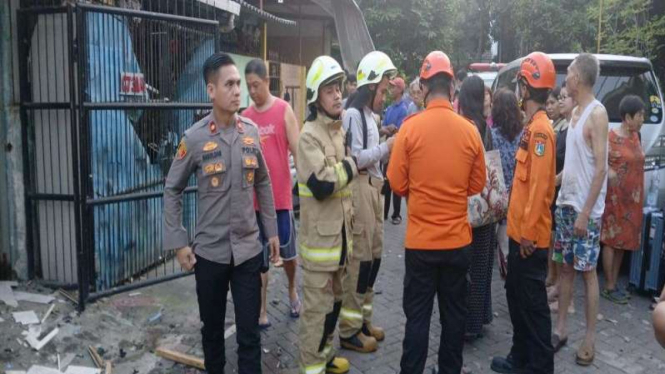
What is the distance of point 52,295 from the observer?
485 centimetres

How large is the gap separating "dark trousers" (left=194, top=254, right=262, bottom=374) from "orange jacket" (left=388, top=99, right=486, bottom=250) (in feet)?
3.34

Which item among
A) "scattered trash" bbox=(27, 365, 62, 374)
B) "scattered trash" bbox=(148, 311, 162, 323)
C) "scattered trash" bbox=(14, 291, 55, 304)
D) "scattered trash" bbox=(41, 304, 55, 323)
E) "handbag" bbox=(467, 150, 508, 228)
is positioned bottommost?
"scattered trash" bbox=(27, 365, 62, 374)

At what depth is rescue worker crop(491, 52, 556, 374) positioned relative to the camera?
3.63 meters

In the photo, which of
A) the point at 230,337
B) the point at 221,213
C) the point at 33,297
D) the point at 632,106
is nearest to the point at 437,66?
the point at 221,213

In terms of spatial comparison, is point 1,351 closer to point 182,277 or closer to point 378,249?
point 182,277

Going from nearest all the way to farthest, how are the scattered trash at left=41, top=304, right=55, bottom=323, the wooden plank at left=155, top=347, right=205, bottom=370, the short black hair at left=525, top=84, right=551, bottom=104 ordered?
the short black hair at left=525, top=84, right=551, bottom=104, the wooden plank at left=155, top=347, right=205, bottom=370, the scattered trash at left=41, top=304, right=55, bottom=323

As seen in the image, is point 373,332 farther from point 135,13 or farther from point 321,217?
point 135,13

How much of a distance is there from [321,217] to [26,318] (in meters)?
2.59

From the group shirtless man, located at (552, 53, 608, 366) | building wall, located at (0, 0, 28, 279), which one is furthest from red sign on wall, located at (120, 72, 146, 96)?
shirtless man, located at (552, 53, 608, 366)

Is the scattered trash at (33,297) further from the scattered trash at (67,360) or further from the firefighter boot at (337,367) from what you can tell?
the firefighter boot at (337,367)

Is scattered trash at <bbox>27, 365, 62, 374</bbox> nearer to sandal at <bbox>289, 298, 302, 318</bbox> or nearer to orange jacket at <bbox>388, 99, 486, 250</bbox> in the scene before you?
sandal at <bbox>289, 298, 302, 318</bbox>

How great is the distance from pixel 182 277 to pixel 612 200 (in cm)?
436

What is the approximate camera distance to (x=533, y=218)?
3.62m

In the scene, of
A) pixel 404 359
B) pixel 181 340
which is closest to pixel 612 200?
pixel 404 359
